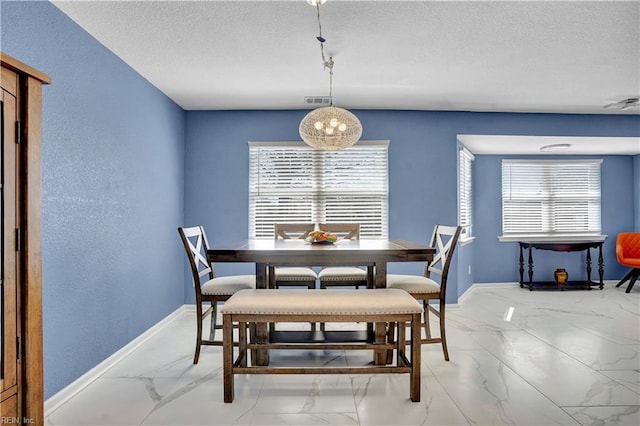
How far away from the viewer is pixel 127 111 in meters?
3.25

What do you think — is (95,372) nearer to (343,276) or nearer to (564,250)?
(343,276)

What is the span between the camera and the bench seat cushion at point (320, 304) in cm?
228

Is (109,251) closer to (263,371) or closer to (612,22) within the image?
(263,371)

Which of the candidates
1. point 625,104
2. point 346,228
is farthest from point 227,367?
point 625,104

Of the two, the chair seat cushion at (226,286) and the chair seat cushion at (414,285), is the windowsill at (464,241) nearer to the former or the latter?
the chair seat cushion at (414,285)

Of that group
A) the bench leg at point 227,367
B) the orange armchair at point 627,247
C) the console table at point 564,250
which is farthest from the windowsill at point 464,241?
the bench leg at point 227,367

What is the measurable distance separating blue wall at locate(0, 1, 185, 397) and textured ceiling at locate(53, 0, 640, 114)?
239 millimetres

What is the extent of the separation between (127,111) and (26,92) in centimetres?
162

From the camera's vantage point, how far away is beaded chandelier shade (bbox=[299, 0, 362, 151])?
3.05m

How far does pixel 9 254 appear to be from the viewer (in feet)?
5.42

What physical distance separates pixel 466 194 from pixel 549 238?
1.71 meters

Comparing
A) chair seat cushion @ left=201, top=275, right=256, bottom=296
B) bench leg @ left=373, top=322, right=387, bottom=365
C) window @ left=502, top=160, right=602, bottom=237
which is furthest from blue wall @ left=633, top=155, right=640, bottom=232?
chair seat cushion @ left=201, top=275, right=256, bottom=296

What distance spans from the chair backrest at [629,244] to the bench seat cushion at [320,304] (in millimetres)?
5192

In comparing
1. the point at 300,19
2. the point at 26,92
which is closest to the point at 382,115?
the point at 300,19
